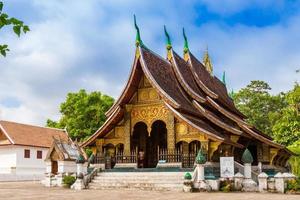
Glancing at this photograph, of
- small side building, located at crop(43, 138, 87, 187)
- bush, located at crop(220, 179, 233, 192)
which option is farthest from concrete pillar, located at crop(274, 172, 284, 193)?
small side building, located at crop(43, 138, 87, 187)

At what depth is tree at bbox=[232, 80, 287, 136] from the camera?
50594 mm

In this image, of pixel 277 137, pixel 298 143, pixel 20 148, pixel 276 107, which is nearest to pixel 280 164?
pixel 298 143

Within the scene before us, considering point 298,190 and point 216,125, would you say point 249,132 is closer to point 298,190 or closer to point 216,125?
point 216,125

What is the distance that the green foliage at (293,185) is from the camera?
14.4m

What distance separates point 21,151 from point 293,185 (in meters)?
27.8

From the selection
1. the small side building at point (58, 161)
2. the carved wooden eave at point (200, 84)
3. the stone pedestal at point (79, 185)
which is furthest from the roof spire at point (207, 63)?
the stone pedestal at point (79, 185)

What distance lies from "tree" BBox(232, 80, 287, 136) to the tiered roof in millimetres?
29744

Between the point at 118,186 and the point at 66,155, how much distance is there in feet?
16.9

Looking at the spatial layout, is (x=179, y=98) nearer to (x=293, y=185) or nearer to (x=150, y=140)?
(x=150, y=140)

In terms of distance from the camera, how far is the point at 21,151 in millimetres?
36219

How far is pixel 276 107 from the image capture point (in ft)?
168

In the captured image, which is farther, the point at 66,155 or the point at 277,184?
the point at 66,155

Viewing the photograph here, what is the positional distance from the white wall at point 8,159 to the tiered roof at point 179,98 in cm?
1774

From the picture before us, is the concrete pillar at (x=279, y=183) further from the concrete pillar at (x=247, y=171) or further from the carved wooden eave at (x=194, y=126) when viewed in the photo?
the carved wooden eave at (x=194, y=126)
